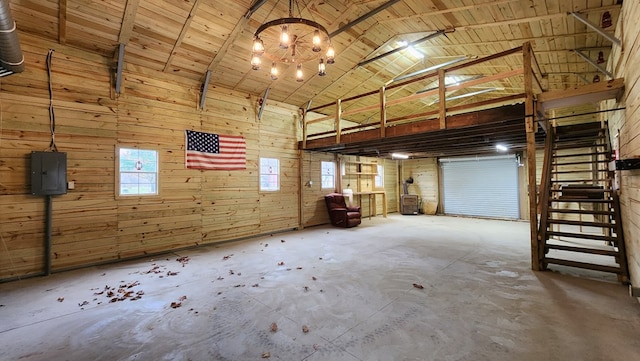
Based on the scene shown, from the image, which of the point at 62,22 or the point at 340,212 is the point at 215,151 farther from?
the point at 340,212

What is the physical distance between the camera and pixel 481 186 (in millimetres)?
10547

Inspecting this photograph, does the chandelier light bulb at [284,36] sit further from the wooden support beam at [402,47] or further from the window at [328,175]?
the window at [328,175]

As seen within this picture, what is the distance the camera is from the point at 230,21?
4.88 metres

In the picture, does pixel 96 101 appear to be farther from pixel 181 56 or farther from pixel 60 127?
pixel 181 56

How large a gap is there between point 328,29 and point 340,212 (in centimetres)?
501

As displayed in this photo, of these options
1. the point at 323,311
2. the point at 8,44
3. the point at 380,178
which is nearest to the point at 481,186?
the point at 380,178

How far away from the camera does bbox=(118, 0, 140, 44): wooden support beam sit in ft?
13.6

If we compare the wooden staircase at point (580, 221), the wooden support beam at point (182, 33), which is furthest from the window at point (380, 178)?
the wooden support beam at point (182, 33)

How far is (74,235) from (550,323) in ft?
22.1

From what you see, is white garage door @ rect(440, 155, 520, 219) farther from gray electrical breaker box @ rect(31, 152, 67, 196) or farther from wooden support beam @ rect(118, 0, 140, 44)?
gray electrical breaker box @ rect(31, 152, 67, 196)

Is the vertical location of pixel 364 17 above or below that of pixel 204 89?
above

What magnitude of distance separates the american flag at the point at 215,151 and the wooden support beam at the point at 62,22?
92.4 inches

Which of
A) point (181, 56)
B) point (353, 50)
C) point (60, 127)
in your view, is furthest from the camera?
point (353, 50)

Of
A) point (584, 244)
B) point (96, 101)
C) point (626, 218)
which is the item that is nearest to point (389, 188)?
point (584, 244)
